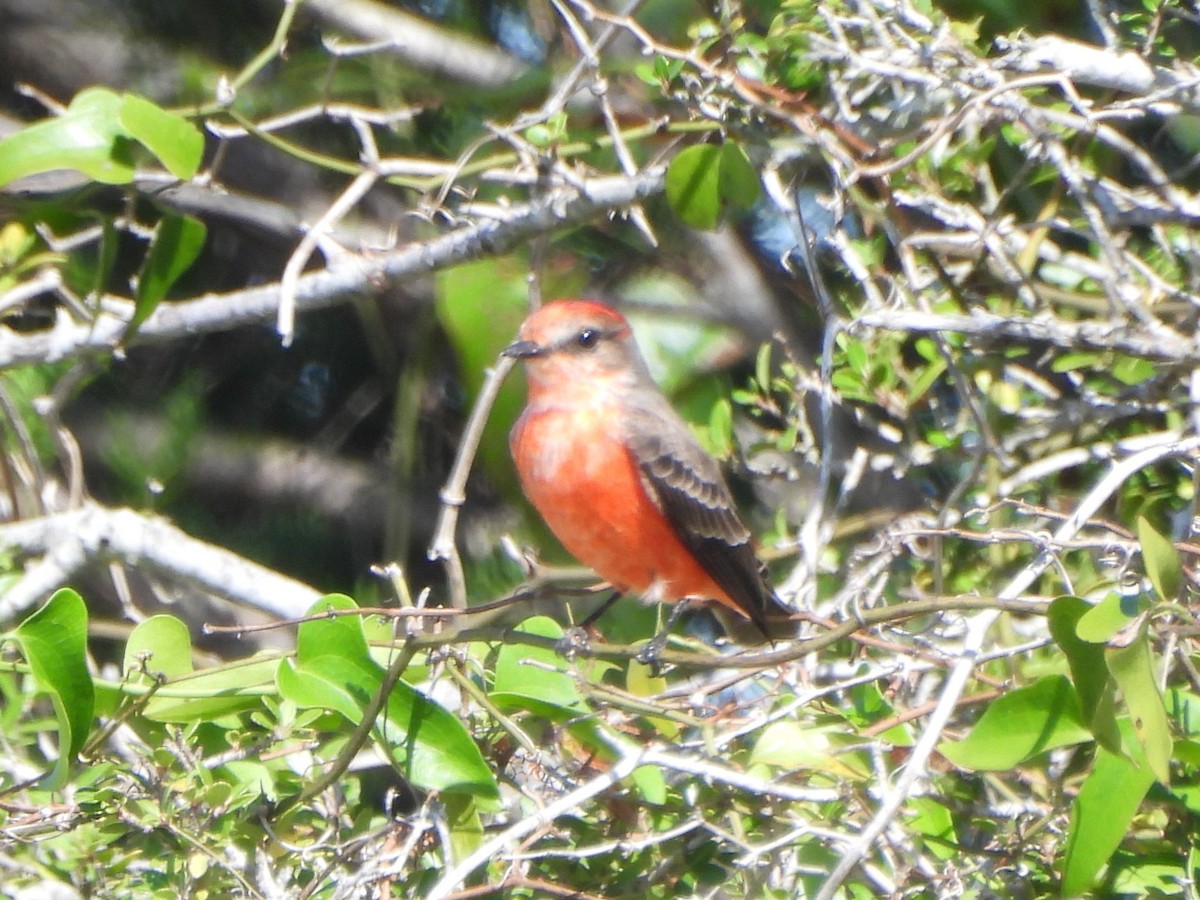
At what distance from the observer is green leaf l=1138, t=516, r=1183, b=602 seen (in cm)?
181

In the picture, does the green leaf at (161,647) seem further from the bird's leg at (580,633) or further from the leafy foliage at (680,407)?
the bird's leg at (580,633)

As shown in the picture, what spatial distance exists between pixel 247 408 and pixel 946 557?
6.50 feet

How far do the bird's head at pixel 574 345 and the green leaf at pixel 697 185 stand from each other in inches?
17.2

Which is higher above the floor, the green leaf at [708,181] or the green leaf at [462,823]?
the green leaf at [708,181]

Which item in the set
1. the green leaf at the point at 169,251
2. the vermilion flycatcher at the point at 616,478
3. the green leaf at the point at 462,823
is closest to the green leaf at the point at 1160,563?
the green leaf at the point at 462,823

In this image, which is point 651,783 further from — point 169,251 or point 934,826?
point 169,251

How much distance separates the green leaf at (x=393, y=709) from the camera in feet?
7.27

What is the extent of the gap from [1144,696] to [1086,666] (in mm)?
114

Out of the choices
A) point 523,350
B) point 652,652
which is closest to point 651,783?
point 652,652

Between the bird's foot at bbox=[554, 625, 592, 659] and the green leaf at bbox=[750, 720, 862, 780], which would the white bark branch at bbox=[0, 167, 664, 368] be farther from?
the green leaf at bbox=[750, 720, 862, 780]

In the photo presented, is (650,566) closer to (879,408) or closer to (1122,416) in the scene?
(879,408)

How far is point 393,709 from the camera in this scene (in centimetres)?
224

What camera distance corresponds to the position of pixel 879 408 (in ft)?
11.3

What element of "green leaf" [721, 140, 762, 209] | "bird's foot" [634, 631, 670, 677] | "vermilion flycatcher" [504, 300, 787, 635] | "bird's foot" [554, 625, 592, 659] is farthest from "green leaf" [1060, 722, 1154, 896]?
"green leaf" [721, 140, 762, 209]
